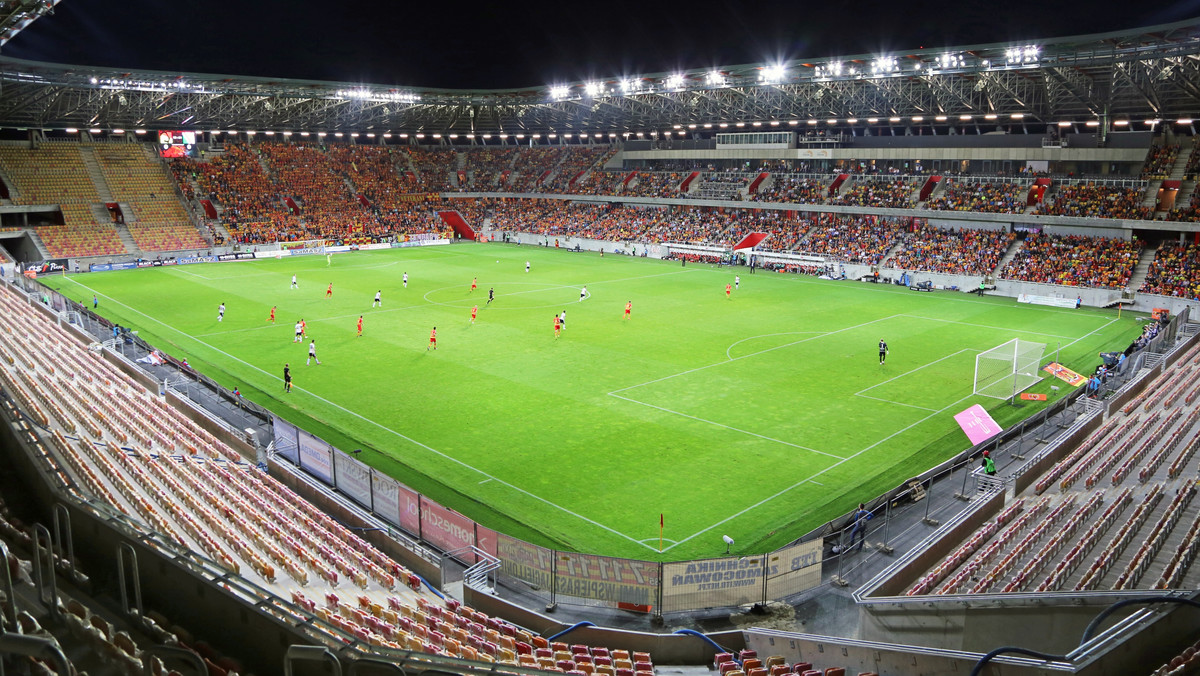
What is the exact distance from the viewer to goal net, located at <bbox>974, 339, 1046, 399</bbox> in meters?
31.6

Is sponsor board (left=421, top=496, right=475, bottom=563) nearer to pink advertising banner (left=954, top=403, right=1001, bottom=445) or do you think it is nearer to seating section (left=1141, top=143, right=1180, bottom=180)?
pink advertising banner (left=954, top=403, right=1001, bottom=445)

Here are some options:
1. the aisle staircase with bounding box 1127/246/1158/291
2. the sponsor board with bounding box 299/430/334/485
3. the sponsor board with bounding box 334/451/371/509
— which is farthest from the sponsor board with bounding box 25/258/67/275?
the aisle staircase with bounding box 1127/246/1158/291

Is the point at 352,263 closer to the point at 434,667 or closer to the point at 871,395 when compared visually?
the point at 871,395

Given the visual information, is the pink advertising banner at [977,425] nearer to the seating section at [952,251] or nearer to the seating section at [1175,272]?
the seating section at [1175,272]

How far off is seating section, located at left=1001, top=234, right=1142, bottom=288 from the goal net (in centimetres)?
2302

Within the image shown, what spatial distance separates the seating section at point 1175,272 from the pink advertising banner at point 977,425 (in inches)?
1238

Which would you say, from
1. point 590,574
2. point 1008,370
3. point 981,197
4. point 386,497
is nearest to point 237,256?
point 386,497

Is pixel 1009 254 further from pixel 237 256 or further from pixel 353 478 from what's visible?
pixel 237 256

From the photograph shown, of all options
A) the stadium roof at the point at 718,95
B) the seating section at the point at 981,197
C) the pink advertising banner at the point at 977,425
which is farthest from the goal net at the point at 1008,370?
the seating section at the point at 981,197

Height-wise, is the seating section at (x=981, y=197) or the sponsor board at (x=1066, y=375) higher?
the seating section at (x=981, y=197)

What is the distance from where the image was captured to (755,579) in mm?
15984

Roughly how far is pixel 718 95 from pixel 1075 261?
33.8 metres

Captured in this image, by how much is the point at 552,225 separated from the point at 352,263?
26.0m

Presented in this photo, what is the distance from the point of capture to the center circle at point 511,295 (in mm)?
49562
